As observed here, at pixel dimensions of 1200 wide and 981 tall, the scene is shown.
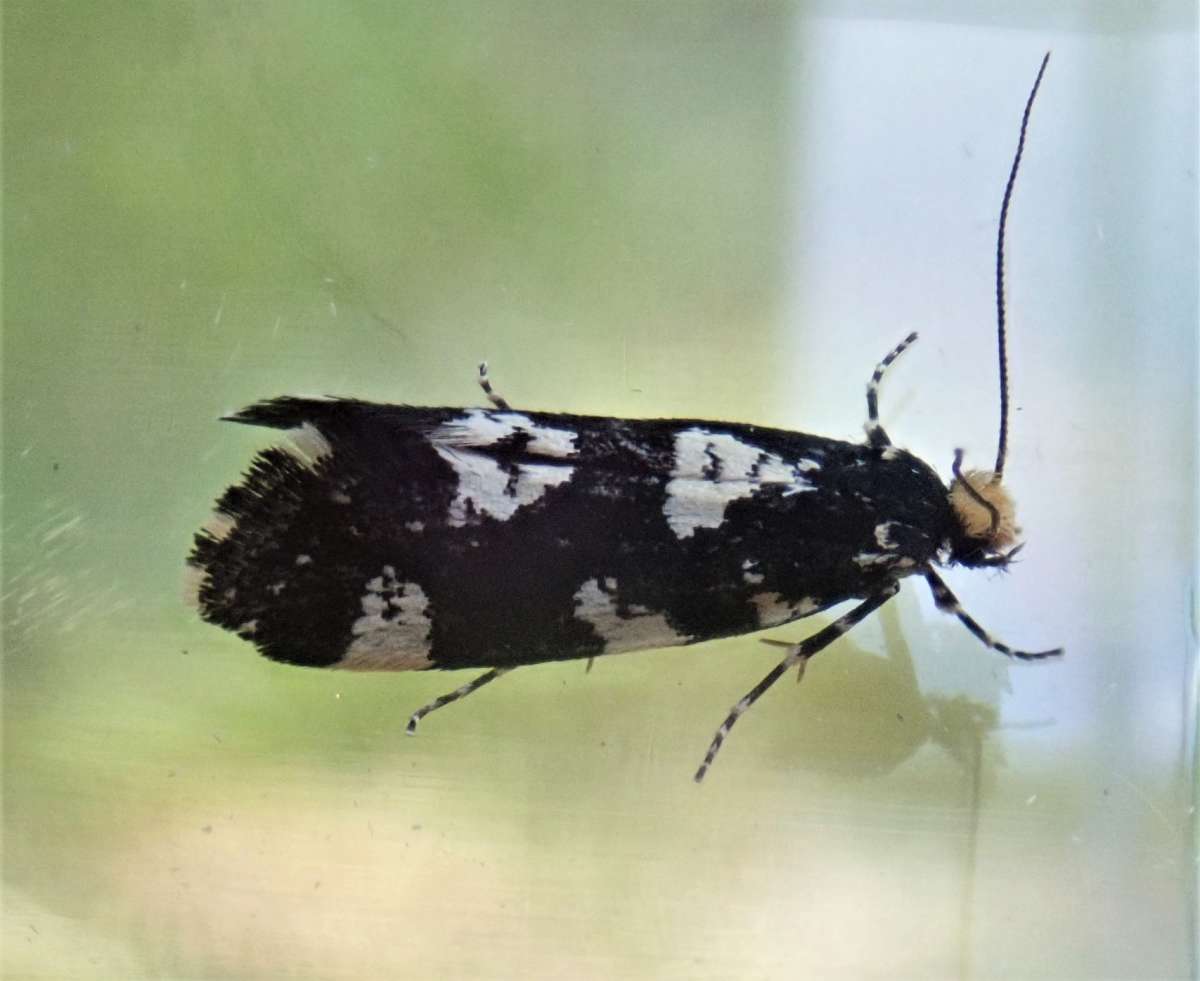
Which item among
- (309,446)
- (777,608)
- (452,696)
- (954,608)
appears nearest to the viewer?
(309,446)

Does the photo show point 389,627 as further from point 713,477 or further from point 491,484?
point 713,477

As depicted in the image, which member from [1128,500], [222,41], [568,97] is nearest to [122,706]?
[222,41]

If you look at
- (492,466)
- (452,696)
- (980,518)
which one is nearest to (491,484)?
(492,466)

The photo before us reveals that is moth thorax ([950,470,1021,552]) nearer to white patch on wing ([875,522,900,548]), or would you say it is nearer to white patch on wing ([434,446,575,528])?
white patch on wing ([875,522,900,548])

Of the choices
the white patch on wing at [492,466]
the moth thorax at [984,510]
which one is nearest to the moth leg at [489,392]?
the white patch on wing at [492,466]

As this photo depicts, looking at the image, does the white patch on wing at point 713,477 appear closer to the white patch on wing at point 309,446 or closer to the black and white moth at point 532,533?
the black and white moth at point 532,533

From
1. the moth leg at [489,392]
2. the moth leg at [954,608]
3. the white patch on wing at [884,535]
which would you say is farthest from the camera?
the moth leg at [489,392]

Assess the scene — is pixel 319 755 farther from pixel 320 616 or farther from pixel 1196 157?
pixel 1196 157

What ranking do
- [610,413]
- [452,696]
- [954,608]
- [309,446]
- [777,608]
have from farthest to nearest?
[610,413]
[452,696]
[954,608]
[777,608]
[309,446]
